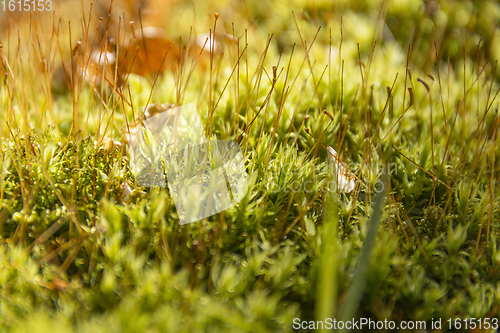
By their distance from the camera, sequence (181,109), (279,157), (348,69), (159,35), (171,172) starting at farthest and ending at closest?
1. (159,35)
2. (348,69)
3. (181,109)
4. (279,157)
5. (171,172)

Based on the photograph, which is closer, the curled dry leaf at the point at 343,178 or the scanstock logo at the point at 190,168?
the scanstock logo at the point at 190,168

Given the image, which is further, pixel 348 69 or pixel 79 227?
pixel 348 69

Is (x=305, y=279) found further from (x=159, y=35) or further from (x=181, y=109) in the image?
(x=159, y=35)

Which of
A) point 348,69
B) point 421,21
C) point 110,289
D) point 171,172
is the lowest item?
point 110,289

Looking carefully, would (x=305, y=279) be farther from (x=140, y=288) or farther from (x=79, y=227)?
(x=79, y=227)

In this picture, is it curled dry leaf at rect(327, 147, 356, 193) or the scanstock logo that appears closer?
the scanstock logo

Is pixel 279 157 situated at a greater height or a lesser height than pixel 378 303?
greater

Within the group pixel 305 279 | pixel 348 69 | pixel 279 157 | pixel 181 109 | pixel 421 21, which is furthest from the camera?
pixel 421 21

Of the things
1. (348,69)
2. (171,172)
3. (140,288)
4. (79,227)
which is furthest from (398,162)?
(79,227)
